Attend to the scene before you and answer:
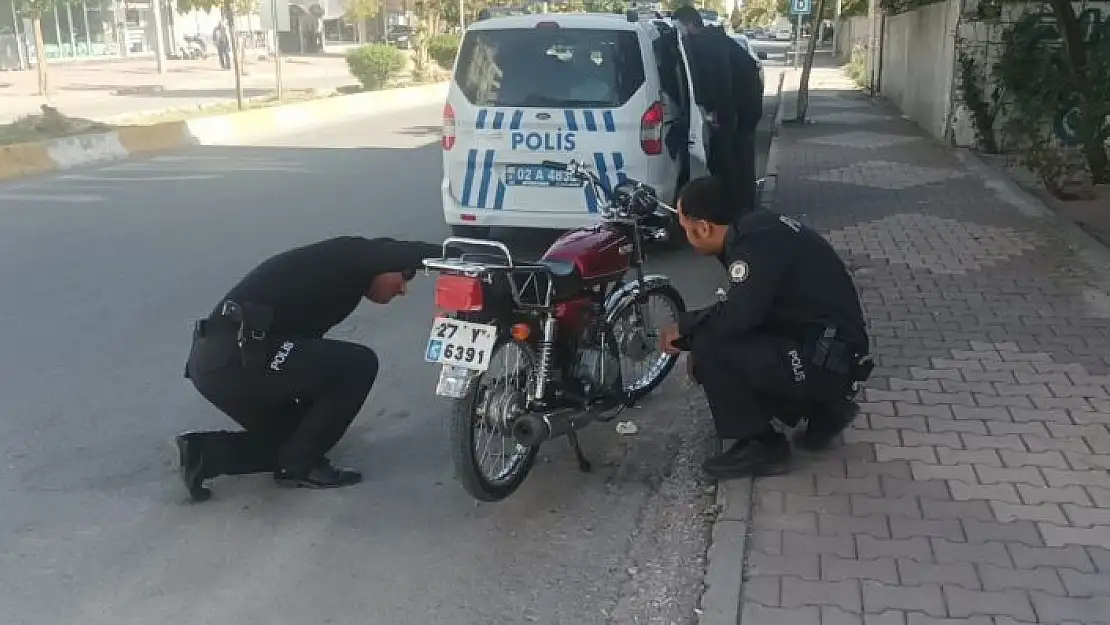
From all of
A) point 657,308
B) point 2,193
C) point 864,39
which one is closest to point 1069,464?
point 657,308

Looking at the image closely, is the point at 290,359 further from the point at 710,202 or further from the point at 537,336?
the point at 710,202

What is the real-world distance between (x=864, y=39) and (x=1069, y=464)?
28.3 m

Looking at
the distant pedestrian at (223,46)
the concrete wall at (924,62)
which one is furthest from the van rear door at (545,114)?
the distant pedestrian at (223,46)

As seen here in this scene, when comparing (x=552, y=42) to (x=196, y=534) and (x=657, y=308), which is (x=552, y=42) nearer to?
(x=657, y=308)

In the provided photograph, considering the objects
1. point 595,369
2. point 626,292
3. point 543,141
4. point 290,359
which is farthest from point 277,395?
point 543,141

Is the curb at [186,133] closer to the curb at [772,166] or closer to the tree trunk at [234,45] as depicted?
the tree trunk at [234,45]

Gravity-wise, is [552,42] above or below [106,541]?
above

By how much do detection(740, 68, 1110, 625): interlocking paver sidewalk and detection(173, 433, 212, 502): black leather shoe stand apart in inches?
85.7

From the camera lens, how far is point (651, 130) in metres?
7.95

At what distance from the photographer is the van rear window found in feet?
26.1

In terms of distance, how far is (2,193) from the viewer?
481 inches

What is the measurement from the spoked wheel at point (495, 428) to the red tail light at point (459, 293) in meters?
0.22

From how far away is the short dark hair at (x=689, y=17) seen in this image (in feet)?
29.6

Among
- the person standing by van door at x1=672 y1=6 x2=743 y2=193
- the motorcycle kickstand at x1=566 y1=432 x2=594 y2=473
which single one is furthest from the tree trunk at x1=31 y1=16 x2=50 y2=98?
the motorcycle kickstand at x1=566 y1=432 x2=594 y2=473
